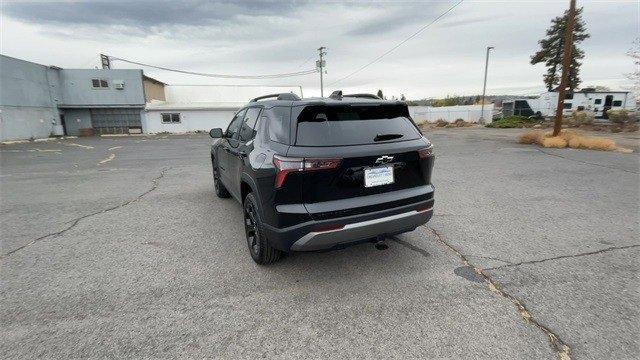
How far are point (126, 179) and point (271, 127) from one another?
22.2 ft

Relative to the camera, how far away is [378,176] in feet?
9.15

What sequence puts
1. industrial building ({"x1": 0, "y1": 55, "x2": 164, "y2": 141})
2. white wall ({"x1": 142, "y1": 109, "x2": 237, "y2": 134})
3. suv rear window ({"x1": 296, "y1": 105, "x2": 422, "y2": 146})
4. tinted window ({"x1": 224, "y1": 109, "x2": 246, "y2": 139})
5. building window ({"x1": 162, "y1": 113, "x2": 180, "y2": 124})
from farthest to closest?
building window ({"x1": 162, "y1": 113, "x2": 180, "y2": 124}) → white wall ({"x1": 142, "y1": 109, "x2": 237, "y2": 134}) → industrial building ({"x1": 0, "y1": 55, "x2": 164, "y2": 141}) → tinted window ({"x1": 224, "y1": 109, "x2": 246, "y2": 139}) → suv rear window ({"x1": 296, "y1": 105, "x2": 422, "y2": 146})

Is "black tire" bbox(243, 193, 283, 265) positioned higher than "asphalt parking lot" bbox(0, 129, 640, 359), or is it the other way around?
"black tire" bbox(243, 193, 283, 265)

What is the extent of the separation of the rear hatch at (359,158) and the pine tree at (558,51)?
4990cm

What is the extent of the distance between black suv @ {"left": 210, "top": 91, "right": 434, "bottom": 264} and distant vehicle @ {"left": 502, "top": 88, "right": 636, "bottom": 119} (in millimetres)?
37582

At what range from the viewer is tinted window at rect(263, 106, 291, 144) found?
280 cm

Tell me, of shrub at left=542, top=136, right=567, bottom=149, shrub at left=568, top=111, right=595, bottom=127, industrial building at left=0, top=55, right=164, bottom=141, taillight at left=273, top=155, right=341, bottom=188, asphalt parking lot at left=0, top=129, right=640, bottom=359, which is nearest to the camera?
asphalt parking lot at left=0, top=129, right=640, bottom=359

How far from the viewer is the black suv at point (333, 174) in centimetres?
261

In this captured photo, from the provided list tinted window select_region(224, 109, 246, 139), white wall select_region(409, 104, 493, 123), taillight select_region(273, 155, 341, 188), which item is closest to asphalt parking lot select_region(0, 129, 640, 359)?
taillight select_region(273, 155, 341, 188)

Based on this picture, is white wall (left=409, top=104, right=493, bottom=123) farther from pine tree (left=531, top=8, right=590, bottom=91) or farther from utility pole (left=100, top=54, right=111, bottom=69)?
utility pole (left=100, top=54, right=111, bottom=69)

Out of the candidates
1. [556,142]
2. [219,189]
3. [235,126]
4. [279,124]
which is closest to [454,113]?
[556,142]

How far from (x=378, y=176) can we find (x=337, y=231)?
62cm

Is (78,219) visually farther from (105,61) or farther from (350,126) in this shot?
(105,61)

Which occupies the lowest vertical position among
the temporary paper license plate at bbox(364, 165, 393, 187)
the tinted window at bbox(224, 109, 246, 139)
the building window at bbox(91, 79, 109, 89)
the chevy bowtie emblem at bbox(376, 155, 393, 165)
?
the temporary paper license plate at bbox(364, 165, 393, 187)
